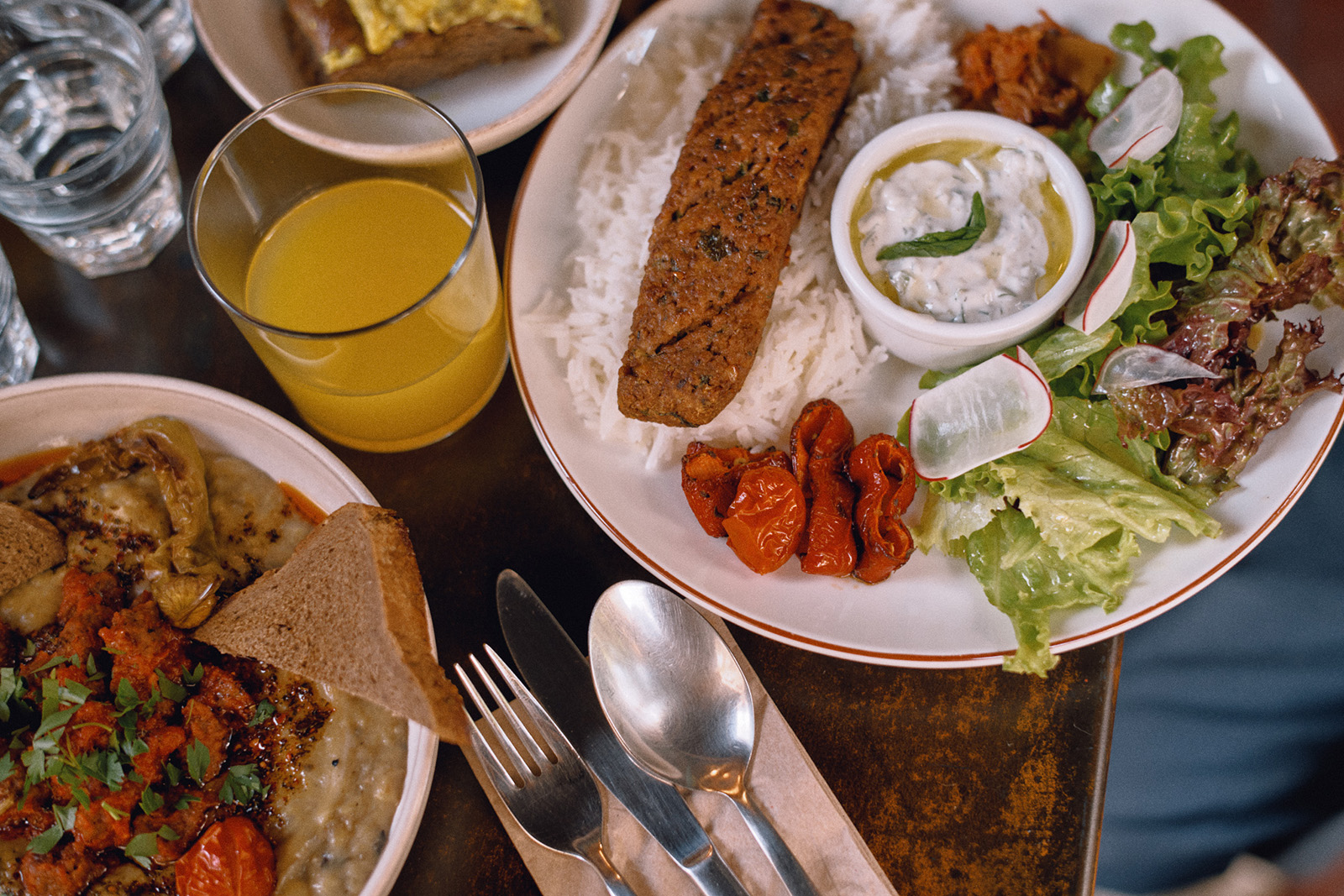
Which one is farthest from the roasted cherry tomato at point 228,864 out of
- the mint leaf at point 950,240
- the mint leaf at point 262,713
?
the mint leaf at point 950,240

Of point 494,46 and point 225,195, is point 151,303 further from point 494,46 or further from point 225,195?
point 494,46

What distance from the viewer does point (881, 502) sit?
2.13 m

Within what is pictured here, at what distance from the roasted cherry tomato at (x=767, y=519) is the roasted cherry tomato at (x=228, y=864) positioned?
1132 millimetres

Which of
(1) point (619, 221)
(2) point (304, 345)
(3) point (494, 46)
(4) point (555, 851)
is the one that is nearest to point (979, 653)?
(4) point (555, 851)

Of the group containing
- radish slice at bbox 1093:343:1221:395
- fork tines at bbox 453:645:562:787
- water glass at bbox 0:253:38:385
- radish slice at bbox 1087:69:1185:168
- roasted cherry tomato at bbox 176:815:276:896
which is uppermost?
radish slice at bbox 1087:69:1185:168

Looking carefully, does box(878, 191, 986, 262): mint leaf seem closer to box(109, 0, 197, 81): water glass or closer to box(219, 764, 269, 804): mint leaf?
box(219, 764, 269, 804): mint leaf

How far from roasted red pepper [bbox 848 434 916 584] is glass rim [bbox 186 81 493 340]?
0.99 m

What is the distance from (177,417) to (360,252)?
55 centimetres

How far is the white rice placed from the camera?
2.32 metres

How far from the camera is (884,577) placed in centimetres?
214

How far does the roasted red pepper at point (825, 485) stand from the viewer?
2.11 meters

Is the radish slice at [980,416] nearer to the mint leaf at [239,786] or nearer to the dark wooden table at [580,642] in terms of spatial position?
the dark wooden table at [580,642]

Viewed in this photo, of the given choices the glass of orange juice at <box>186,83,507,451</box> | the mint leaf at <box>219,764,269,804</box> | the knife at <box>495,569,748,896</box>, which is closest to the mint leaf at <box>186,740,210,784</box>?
the mint leaf at <box>219,764,269,804</box>

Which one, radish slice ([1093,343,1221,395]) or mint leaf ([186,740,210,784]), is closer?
mint leaf ([186,740,210,784])
